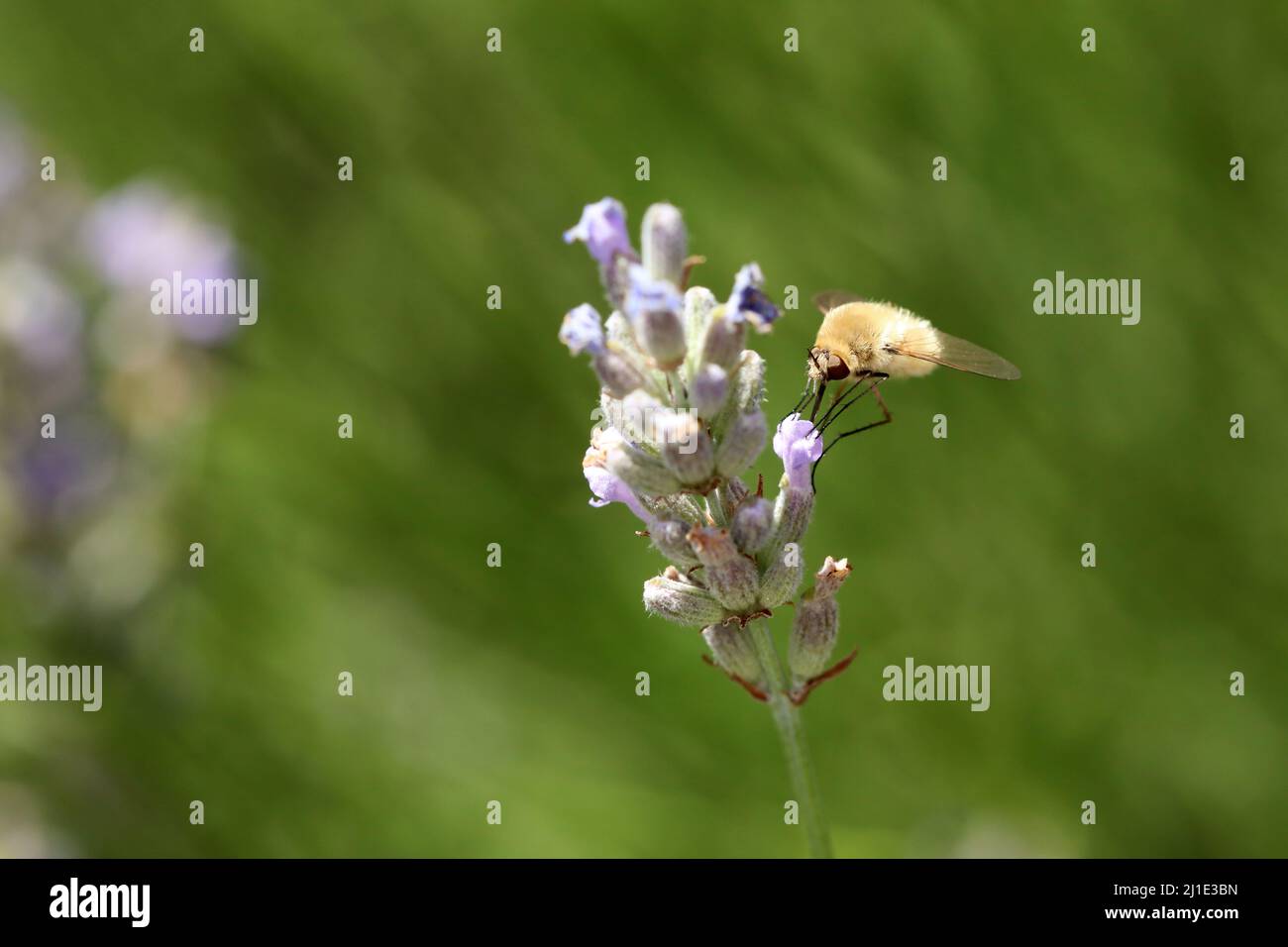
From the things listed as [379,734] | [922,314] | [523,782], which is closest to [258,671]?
[379,734]

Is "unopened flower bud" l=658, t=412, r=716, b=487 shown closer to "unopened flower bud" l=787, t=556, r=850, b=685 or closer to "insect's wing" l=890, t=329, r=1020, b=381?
"unopened flower bud" l=787, t=556, r=850, b=685

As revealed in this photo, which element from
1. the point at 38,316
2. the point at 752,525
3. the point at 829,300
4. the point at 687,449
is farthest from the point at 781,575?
the point at 38,316

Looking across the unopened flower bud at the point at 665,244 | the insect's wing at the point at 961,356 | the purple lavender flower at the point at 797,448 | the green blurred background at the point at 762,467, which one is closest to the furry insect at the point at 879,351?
the insect's wing at the point at 961,356

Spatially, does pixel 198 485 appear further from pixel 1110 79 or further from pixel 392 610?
pixel 1110 79

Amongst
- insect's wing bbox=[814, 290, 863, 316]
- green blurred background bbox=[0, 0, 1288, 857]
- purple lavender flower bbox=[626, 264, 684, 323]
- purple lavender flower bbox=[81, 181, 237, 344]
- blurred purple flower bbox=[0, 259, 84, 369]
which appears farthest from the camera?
purple lavender flower bbox=[81, 181, 237, 344]

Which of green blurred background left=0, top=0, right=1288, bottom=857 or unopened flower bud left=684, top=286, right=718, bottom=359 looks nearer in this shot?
unopened flower bud left=684, top=286, right=718, bottom=359

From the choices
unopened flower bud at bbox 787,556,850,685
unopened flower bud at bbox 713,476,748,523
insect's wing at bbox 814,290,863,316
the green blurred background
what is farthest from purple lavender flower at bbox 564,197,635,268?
the green blurred background
